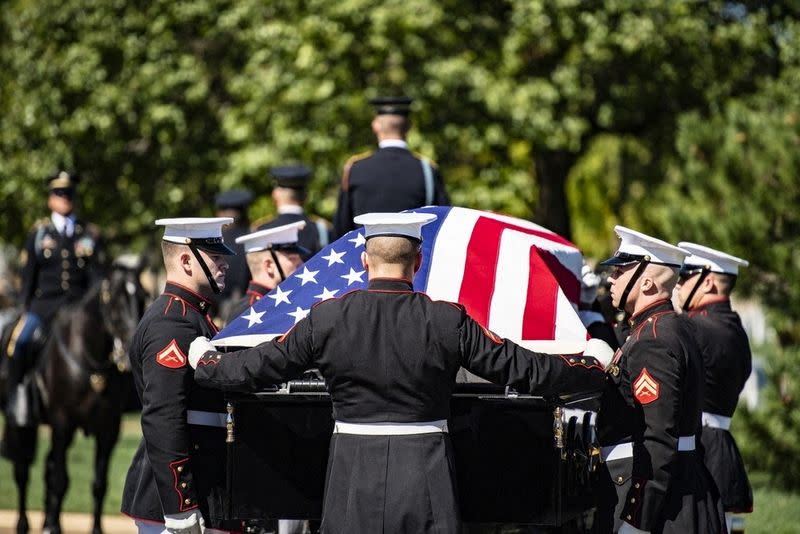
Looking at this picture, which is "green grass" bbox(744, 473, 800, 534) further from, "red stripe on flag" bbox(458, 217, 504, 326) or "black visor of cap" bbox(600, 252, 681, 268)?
"black visor of cap" bbox(600, 252, 681, 268)

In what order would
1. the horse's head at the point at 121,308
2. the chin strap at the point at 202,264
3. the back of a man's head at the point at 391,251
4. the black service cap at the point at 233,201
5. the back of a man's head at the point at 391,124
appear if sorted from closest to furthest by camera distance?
1. the back of a man's head at the point at 391,251
2. the chin strap at the point at 202,264
3. the back of a man's head at the point at 391,124
4. the horse's head at the point at 121,308
5. the black service cap at the point at 233,201

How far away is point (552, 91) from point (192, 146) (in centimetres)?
607

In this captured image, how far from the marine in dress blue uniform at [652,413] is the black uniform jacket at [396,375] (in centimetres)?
57

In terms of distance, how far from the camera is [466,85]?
65.2 feet

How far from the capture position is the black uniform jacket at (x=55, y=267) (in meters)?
11.9

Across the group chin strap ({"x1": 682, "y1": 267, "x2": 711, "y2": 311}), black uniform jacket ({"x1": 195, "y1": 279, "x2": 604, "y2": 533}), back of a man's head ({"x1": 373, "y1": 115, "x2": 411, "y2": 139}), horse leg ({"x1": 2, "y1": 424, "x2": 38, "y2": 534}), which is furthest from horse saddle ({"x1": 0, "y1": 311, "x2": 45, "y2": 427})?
black uniform jacket ({"x1": 195, "y1": 279, "x2": 604, "y2": 533})

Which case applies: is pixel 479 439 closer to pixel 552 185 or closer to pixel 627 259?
pixel 627 259

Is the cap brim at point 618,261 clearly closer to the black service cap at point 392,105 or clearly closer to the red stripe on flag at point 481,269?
the red stripe on flag at point 481,269

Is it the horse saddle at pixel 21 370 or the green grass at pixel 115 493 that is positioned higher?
the horse saddle at pixel 21 370

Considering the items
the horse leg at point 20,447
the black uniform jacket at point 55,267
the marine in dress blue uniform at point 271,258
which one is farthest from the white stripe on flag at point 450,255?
the horse leg at point 20,447

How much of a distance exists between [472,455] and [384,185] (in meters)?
3.49

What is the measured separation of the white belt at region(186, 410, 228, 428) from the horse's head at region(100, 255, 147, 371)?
5.26 meters

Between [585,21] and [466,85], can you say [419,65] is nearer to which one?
[466,85]

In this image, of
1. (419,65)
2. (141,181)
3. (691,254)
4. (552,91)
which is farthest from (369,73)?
(691,254)
